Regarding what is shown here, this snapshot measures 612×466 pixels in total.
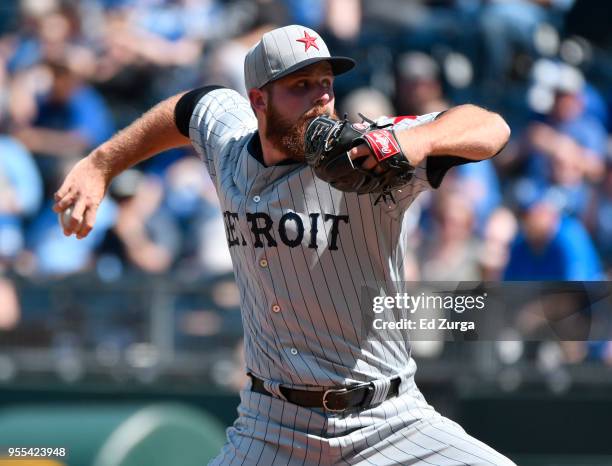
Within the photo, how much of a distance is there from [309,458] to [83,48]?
6010mm

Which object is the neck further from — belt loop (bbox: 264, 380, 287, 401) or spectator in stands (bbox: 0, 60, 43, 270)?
spectator in stands (bbox: 0, 60, 43, 270)

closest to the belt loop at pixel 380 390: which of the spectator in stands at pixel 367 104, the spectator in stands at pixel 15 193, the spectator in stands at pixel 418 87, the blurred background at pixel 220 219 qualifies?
the blurred background at pixel 220 219

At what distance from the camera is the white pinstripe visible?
317cm

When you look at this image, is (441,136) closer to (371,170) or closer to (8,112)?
(371,170)

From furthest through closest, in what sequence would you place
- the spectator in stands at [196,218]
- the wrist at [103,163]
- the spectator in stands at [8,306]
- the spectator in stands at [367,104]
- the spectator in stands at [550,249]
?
the spectator in stands at [367,104], the spectator in stands at [196,218], the spectator in stands at [8,306], the spectator in stands at [550,249], the wrist at [103,163]

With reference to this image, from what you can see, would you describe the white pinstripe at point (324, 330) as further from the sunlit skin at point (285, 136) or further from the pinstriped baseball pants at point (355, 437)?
the sunlit skin at point (285, 136)

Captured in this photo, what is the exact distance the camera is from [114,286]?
6512 mm

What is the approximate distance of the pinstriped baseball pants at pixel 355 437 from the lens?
3156mm

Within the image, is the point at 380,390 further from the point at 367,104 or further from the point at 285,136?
the point at 367,104

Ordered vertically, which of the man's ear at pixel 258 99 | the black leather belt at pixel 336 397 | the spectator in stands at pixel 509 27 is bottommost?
the black leather belt at pixel 336 397

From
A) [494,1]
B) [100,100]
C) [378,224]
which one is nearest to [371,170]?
[378,224]

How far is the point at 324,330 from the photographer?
10.5ft

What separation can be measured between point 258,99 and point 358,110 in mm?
3664

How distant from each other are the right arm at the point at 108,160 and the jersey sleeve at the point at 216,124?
3.9 inches
